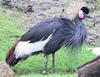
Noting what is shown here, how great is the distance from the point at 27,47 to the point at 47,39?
422 mm

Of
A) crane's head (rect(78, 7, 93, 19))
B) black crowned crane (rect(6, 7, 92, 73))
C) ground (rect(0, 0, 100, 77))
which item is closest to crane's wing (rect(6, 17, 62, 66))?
black crowned crane (rect(6, 7, 92, 73))

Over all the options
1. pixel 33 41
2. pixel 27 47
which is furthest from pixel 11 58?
pixel 33 41

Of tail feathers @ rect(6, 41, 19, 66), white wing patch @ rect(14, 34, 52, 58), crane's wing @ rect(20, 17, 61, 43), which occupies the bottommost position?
tail feathers @ rect(6, 41, 19, 66)

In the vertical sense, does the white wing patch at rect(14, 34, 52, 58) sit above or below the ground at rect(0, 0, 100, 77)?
above

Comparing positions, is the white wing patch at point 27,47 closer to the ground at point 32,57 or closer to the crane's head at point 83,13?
the ground at point 32,57

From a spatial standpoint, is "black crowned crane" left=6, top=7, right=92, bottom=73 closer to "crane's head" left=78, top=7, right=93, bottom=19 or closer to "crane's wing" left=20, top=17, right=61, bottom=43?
"crane's wing" left=20, top=17, right=61, bottom=43

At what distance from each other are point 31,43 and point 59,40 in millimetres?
542

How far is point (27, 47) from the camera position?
9.53 meters

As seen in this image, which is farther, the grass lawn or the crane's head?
the crane's head

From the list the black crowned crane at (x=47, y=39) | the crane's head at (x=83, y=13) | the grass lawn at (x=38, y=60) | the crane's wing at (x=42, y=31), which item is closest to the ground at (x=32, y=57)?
the grass lawn at (x=38, y=60)

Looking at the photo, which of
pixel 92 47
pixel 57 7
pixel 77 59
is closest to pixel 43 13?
pixel 57 7

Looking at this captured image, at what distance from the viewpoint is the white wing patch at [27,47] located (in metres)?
9.48

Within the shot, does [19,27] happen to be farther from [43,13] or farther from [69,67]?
[69,67]

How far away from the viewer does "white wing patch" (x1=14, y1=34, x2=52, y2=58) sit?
9.48m
